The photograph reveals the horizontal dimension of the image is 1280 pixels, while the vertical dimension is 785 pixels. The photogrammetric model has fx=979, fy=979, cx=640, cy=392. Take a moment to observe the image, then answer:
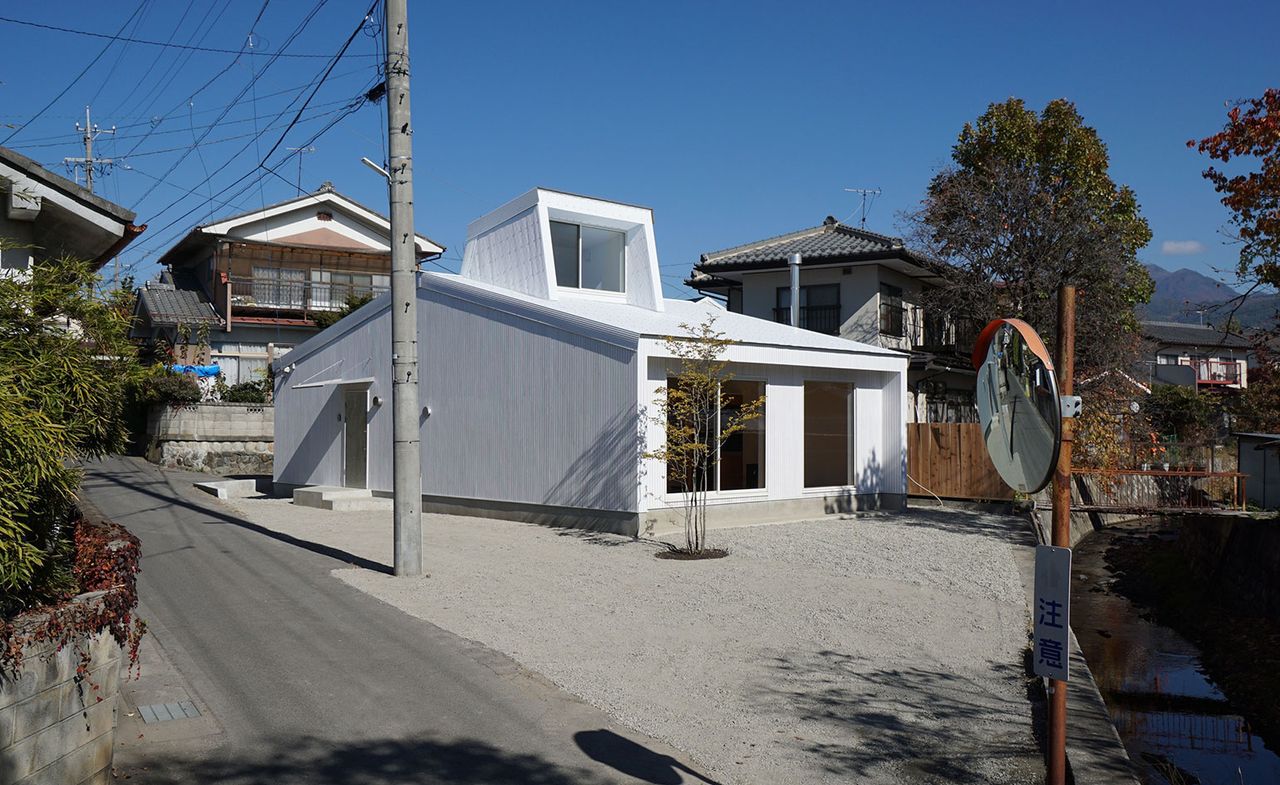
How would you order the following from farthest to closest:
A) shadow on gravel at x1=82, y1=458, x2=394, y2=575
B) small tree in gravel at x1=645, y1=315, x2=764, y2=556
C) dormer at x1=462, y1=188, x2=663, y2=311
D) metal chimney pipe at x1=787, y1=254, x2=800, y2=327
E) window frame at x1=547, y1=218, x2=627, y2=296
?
metal chimney pipe at x1=787, y1=254, x2=800, y2=327
window frame at x1=547, y1=218, x2=627, y2=296
dormer at x1=462, y1=188, x2=663, y2=311
small tree in gravel at x1=645, y1=315, x2=764, y2=556
shadow on gravel at x1=82, y1=458, x2=394, y2=575

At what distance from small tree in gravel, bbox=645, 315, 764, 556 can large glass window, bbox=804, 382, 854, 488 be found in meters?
4.08

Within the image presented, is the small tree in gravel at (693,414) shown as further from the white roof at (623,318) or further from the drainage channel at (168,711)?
the drainage channel at (168,711)

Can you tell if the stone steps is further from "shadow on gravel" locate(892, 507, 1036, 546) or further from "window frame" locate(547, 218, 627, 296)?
"shadow on gravel" locate(892, 507, 1036, 546)

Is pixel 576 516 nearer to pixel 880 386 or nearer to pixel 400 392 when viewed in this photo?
pixel 400 392

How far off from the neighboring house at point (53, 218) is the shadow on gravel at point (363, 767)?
5186 mm

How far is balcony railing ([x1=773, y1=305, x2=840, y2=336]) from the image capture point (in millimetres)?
29875

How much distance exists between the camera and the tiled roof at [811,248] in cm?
2922

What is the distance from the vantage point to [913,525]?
17906mm

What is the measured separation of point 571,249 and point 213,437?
43.1 feet

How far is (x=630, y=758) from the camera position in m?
5.99

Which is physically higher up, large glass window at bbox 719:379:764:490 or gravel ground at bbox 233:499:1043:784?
large glass window at bbox 719:379:764:490

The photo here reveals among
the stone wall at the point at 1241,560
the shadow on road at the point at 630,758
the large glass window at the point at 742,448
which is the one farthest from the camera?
the large glass window at the point at 742,448

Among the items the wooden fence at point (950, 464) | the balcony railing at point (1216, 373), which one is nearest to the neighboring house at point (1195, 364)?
the balcony railing at point (1216, 373)

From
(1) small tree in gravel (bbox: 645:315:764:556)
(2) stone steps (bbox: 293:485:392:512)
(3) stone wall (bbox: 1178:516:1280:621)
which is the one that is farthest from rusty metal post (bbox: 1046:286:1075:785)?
(2) stone steps (bbox: 293:485:392:512)
